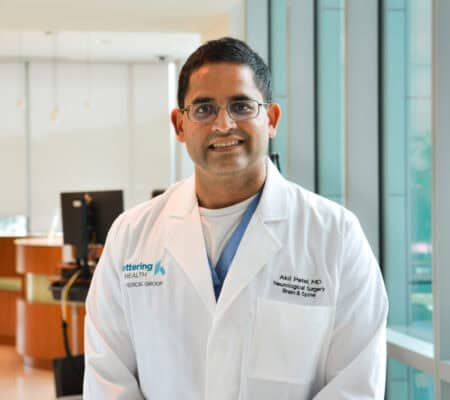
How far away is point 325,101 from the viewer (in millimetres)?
3348

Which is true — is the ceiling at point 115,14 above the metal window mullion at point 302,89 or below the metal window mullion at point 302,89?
above

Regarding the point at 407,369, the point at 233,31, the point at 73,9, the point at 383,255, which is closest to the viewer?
the point at 407,369

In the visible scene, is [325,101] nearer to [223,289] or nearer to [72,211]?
[223,289]

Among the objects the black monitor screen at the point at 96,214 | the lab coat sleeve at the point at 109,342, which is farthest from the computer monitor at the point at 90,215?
the lab coat sleeve at the point at 109,342

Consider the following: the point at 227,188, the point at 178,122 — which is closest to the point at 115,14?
the point at 178,122

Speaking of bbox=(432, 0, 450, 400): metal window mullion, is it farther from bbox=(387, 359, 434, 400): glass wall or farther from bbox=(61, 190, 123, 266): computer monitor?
bbox=(61, 190, 123, 266): computer monitor

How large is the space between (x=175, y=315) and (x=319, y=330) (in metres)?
0.40

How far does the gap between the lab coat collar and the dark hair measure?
271 mm

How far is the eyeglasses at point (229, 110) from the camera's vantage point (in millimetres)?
1810

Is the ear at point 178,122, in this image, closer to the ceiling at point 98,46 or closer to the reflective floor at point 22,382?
the reflective floor at point 22,382

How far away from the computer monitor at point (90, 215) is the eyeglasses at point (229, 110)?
2.75 m

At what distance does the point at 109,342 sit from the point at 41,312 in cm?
447

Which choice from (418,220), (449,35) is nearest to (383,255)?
(418,220)

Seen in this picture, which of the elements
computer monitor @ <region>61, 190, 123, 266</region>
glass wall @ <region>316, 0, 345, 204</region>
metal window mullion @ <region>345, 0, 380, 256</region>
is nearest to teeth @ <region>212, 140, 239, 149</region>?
metal window mullion @ <region>345, 0, 380, 256</region>
